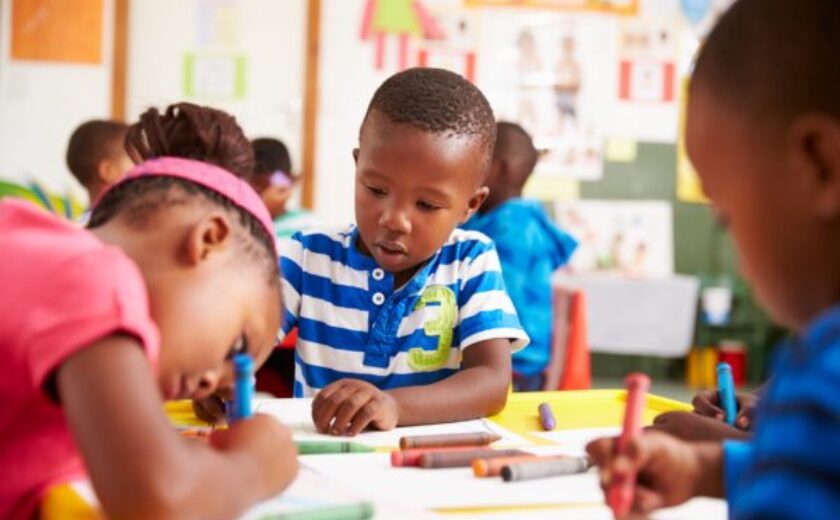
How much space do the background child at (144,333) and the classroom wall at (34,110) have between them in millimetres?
4140

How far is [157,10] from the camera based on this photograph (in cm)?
488

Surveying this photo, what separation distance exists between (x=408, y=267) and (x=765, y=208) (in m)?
0.87

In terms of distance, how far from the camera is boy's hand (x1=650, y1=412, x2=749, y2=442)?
0.99 meters

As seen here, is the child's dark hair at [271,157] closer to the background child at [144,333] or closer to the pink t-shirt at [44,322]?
the background child at [144,333]

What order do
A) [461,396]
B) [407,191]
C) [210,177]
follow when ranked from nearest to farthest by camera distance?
[210,177], [461,396], [407,191]

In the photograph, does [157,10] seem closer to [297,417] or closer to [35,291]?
[297,417]

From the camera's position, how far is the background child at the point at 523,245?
2.52m

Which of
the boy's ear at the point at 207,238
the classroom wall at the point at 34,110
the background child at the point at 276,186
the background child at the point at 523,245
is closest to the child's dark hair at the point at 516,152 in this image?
the background child at the point at 523,245

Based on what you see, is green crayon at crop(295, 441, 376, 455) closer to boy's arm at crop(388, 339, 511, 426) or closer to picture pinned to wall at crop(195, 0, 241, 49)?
boy's arm at crop(388, 339, 511, 426)

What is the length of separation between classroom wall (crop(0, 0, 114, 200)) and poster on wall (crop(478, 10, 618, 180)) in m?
1.93

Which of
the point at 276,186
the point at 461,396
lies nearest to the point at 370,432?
the point at 461,396

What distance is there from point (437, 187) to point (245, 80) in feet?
12.3

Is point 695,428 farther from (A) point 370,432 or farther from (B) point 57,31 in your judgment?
(B) point 57,31

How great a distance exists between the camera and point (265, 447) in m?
0.77
